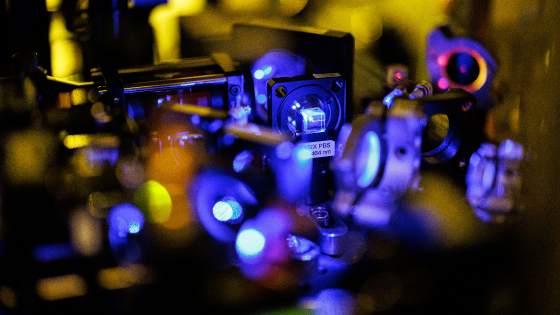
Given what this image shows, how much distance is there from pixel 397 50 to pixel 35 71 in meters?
0.99

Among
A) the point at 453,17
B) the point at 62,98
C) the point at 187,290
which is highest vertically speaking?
the point at 453,17

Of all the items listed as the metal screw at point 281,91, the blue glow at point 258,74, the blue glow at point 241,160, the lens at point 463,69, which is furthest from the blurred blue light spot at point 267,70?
the lens at point 463,69

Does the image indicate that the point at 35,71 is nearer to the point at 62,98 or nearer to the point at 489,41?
the point at 62,98

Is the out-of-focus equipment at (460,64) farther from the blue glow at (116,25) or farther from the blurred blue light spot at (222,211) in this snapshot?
the blue glow at (116,25)

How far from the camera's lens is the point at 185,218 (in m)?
0.80

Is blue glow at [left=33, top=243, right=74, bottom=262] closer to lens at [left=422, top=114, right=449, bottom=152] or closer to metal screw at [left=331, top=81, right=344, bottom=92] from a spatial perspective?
metal screw at [left=331, top=81, right=344, bottom=92]

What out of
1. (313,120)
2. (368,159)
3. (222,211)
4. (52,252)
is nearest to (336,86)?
(313,120)

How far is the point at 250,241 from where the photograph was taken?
784mm

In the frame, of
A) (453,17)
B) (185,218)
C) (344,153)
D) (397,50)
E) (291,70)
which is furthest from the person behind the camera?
(397,50)

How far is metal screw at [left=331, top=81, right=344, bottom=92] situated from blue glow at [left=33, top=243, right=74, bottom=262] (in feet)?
1.58

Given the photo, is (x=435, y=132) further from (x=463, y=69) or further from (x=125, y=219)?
(x=125, y=219)

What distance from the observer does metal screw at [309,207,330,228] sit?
81 centimetres

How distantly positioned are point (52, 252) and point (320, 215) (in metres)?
0.41

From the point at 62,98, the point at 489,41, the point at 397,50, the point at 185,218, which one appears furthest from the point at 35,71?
the point at 397,50
